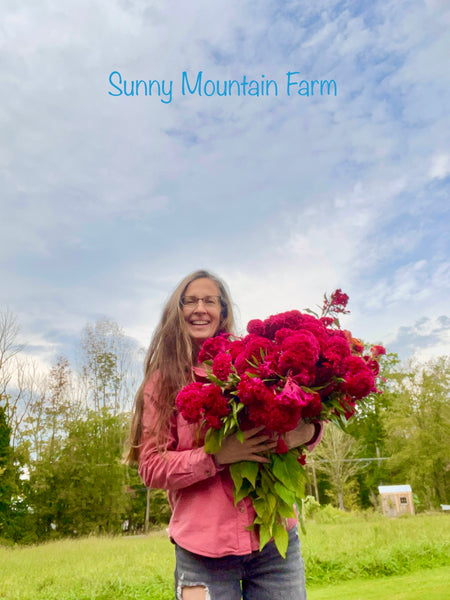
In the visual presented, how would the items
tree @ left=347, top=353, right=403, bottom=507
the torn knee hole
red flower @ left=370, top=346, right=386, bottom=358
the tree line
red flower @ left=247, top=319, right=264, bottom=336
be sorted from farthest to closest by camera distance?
1. tree @ left=347, top=353, right=403, bottom=507
2. the tree line
3. red flower @ left=370, top=346, right=386, bottom=358
4. red flower @ left=247, top=319, right=264, bottom=336
5. the torn knee hole

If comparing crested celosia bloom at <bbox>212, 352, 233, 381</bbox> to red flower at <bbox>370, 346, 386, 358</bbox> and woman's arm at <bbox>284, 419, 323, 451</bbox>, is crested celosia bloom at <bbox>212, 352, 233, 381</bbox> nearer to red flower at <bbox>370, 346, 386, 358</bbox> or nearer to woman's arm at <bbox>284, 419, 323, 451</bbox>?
woman's arm at <bbox>284, 419, 323, 451</bbox>

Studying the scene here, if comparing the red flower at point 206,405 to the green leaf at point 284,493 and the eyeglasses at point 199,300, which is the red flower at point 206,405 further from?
the eyeglasses at point 199,300

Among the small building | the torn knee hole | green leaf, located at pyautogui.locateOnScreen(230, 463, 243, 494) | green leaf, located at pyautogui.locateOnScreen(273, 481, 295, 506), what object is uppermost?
green leaf, located at pyautogui.locateOnScreen(230, 463, 243, 494)

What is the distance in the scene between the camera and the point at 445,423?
55.9 feet

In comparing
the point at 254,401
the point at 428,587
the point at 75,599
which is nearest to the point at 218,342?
the point at 254,401

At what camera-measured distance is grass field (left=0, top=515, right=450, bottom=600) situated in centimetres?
489

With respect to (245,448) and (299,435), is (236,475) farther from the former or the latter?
(299,435)

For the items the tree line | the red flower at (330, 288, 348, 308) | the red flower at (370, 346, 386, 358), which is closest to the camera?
the red flower at (370, 346, 386, 358)

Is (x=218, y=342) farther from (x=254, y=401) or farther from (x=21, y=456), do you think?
(x=21, y=456)

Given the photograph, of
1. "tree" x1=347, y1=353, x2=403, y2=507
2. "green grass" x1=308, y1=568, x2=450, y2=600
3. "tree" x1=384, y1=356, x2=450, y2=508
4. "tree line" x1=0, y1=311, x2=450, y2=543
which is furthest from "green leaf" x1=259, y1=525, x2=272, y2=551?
"tree" x1=347, y1=353, x2=403, y2=507

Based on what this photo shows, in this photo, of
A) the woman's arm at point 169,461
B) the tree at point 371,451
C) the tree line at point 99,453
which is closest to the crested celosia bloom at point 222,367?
the woman's arm at point 169,461

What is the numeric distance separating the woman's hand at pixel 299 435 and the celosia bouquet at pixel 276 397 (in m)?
0.02

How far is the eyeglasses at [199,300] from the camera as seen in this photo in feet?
6.69

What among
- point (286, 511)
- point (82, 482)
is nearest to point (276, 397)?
point (286, 511)
